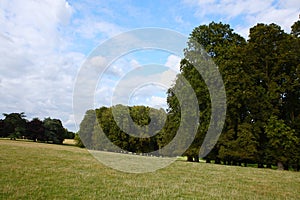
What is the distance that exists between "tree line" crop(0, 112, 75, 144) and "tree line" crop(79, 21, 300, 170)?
208 feet

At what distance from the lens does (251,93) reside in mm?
30500

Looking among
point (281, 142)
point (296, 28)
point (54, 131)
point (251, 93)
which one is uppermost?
point (296, 28)

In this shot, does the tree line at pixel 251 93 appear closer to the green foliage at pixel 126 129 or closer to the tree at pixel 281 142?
the tree at pixel 281 142

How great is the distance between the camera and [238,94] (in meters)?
31.0

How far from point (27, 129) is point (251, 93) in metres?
75.8

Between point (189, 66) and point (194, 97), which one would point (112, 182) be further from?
point (189, 66)

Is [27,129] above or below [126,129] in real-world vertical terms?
above

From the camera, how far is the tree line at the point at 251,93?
29.2 meters

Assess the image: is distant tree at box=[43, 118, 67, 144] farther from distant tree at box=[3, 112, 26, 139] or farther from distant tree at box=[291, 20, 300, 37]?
distant tree at box=[291, 20, 300, 37]

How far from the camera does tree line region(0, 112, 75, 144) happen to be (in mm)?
85375

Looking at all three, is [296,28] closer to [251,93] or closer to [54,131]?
[251,93]

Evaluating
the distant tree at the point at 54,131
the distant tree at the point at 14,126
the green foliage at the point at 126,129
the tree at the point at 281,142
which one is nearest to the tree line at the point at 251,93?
the tree at the point at 281,142

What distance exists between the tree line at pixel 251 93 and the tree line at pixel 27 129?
63.3m

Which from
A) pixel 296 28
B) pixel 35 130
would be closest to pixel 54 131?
pixel 35 130
